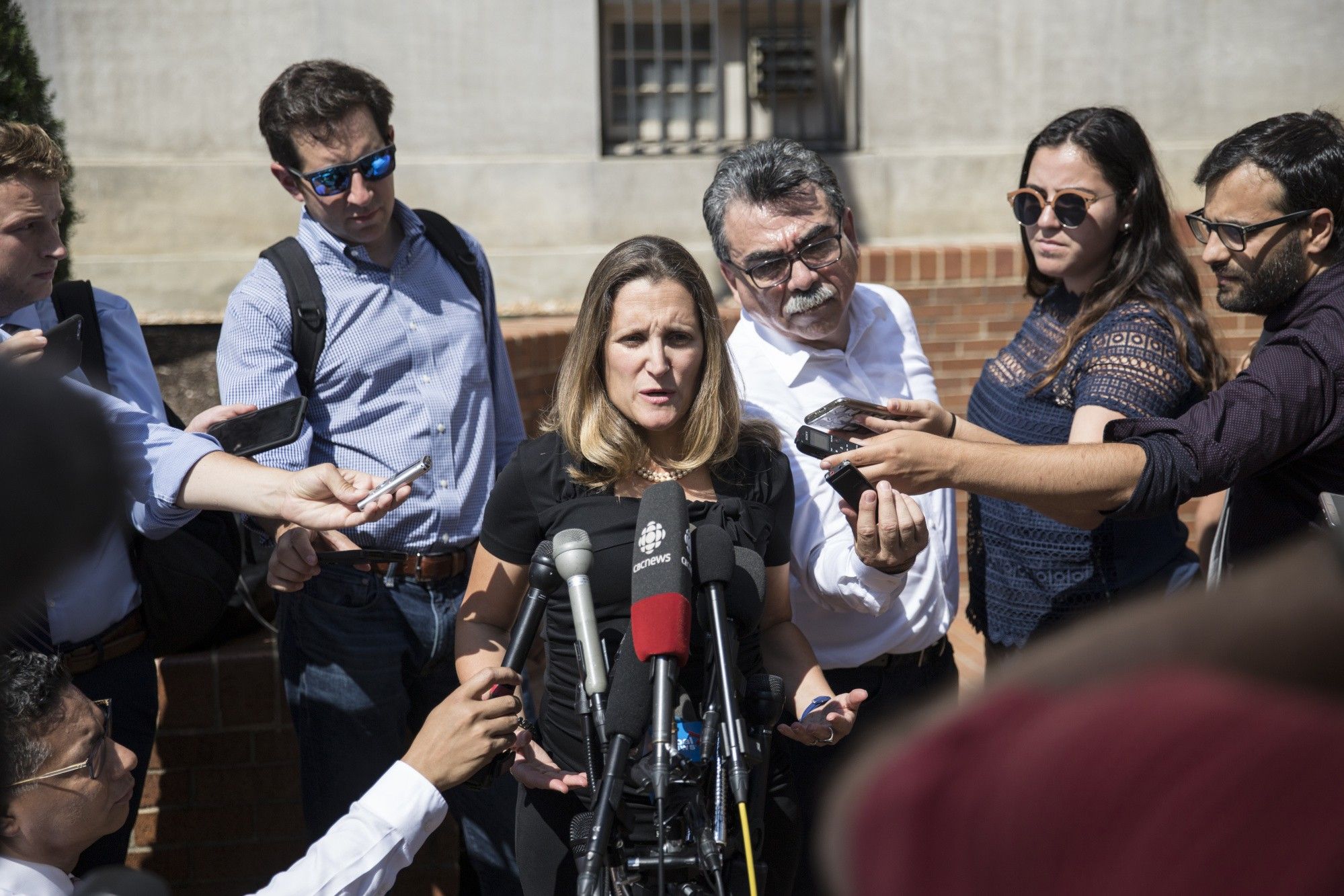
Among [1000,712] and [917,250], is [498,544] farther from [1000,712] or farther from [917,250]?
[917,250]

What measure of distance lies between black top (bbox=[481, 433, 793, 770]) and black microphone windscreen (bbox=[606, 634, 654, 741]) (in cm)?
14

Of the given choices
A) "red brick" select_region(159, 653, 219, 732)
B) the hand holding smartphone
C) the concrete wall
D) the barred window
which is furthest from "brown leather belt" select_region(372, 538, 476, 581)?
the barred window

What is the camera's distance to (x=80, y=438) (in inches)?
32.1

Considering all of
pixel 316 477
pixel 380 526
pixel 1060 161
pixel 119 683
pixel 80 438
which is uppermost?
pixel 1060 161

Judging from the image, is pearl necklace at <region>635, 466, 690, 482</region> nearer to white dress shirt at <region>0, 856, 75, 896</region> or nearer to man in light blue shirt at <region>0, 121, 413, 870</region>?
man in light blue shirt at <region>0, 121, 413, 870</region>

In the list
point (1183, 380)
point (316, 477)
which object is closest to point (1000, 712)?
point (316, 477)

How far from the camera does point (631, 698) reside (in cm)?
212

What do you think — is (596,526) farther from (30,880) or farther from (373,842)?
(30,880)

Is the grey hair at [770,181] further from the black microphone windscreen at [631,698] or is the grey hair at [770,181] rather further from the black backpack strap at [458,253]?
the black microphone windscreen at [631,698]

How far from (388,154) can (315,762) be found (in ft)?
5.21

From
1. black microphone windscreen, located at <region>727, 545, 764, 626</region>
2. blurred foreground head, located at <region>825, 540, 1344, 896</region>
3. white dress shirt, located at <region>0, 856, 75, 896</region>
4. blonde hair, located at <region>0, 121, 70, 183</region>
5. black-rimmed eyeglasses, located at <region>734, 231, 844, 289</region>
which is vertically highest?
blonde hair, located at <region>0, 121, 70, 183</region>

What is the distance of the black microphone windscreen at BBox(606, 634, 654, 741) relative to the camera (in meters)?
2.09

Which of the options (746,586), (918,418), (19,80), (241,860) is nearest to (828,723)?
(746,586)

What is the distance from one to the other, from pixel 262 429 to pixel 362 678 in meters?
0.70
